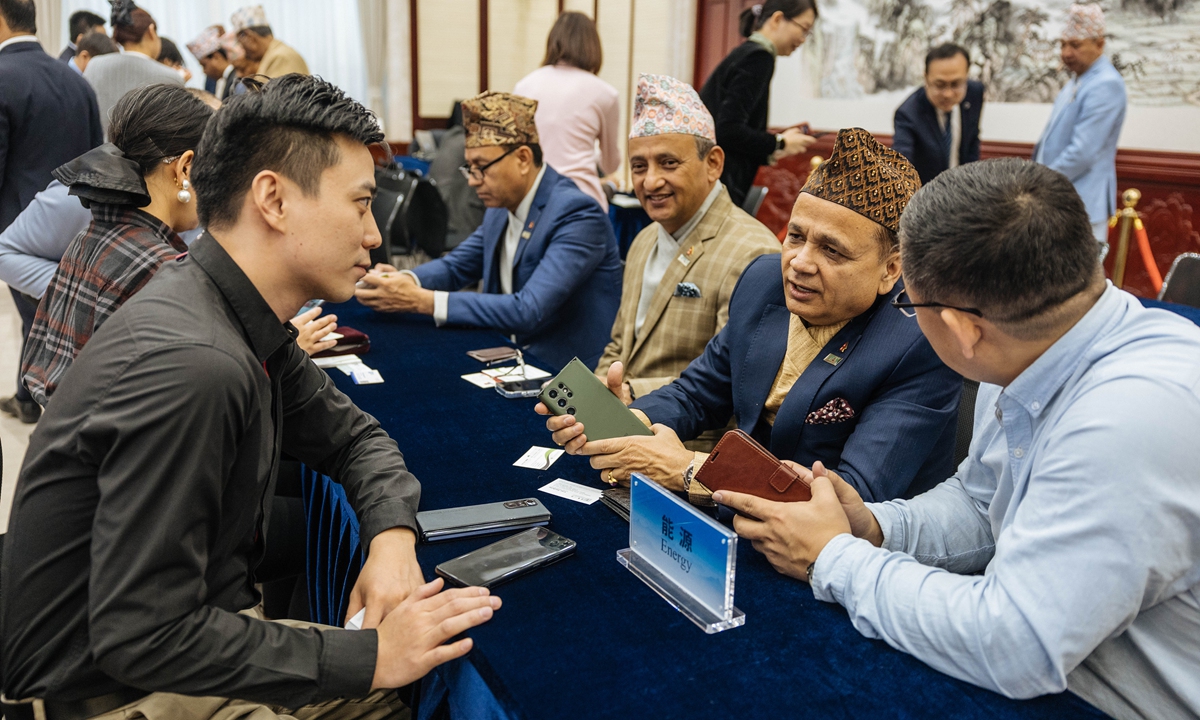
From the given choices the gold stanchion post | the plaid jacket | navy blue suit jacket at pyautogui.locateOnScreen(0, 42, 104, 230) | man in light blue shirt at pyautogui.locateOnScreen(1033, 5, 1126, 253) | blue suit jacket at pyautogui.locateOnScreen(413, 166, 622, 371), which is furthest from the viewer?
man in light blue shirt at pyautogui.locateOnScreen(1033, 5, 1126, 253)

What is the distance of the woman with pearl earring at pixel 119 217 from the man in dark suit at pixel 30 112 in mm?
1897

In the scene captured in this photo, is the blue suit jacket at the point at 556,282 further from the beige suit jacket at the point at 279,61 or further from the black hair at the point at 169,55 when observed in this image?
the black hair at the point at 169,55

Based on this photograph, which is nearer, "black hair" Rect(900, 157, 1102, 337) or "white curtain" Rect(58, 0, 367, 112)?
"black hair" Rect(900, 157, 1102, 337)

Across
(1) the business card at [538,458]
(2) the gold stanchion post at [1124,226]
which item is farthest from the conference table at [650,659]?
(2) the gold stanchion post at [1124,226]

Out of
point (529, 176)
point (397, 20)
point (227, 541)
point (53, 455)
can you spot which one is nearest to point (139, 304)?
point (53, 455)

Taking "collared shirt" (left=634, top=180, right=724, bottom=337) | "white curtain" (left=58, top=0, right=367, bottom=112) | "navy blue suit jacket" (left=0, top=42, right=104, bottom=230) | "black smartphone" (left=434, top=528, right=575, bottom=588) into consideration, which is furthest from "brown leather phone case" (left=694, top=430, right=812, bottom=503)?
"white curtain" (left=58, top=0, right=367, bottom=112)

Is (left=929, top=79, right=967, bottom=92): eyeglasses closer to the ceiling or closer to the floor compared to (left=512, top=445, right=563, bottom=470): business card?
closer to the ceiling

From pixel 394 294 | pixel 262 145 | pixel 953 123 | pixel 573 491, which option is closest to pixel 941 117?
pixel 953 123

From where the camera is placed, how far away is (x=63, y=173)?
1838 millimetres

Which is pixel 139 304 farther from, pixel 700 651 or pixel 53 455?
pixel 700 651

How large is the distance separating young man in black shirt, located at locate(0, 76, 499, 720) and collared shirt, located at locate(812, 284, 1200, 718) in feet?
1.86

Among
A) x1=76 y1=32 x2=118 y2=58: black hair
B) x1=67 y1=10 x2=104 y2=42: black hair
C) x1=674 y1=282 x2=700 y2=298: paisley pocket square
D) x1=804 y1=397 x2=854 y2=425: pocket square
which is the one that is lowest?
x1=804 y1=397 x2=854 y2=425: pocket square

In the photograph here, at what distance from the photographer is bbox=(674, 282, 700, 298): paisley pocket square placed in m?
2.34

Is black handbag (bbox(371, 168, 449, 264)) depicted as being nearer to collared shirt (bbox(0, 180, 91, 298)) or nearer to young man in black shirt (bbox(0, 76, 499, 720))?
collared shirt (bbox(0, 180, 91, 298))
